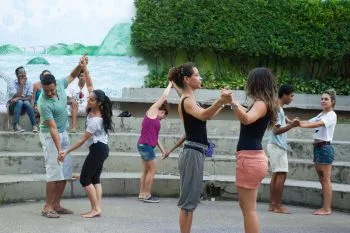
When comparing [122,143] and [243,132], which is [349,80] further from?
[243,132]

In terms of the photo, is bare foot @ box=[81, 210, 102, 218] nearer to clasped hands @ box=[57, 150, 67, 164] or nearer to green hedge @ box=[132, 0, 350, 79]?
clasped hands @ box=[57, 150, 67, 164]

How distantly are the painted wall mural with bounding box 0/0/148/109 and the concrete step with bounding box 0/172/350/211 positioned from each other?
13.8ft

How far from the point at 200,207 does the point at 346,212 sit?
1.97 metres

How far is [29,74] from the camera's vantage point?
40.5 ft

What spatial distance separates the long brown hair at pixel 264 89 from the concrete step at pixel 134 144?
15.5 feet

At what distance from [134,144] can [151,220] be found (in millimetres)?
3079

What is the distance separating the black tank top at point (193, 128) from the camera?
5.41 meters

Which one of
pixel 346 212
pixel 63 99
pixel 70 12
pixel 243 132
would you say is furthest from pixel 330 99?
pixel 70 12

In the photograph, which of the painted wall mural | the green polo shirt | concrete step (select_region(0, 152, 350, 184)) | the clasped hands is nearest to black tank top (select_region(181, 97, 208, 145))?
the clasped hands

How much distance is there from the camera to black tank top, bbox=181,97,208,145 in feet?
17.8

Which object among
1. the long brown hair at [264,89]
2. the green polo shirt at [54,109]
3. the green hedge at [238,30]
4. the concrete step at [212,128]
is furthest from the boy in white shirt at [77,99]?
the long brown hair at [264,89]

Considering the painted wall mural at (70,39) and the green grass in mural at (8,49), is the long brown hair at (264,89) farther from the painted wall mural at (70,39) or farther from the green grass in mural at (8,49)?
the green grass in mural at (8,49)

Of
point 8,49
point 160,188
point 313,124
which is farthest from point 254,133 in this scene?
point 8,49

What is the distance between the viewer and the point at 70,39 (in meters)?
12.8
